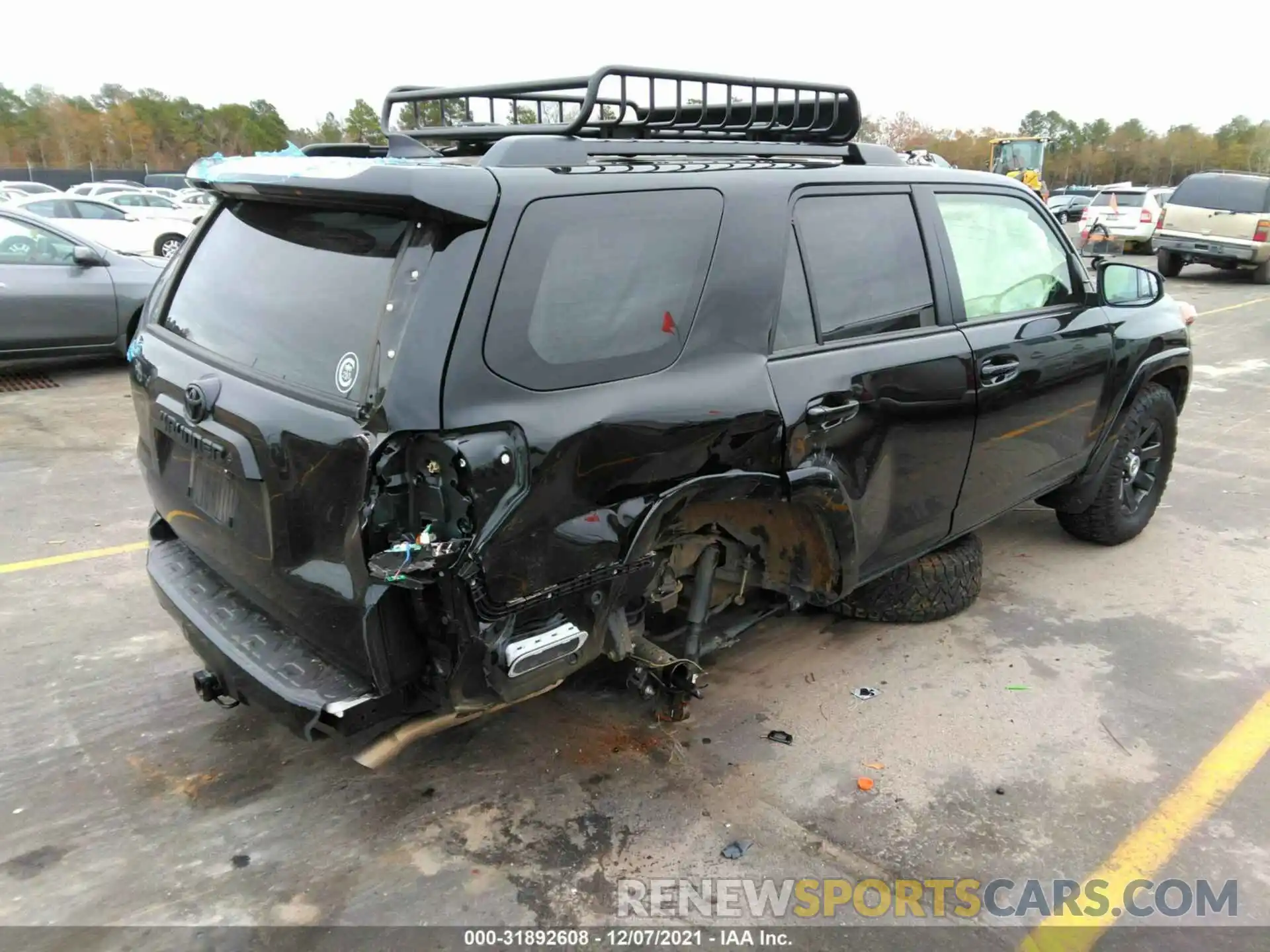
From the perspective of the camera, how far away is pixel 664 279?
8.75ft

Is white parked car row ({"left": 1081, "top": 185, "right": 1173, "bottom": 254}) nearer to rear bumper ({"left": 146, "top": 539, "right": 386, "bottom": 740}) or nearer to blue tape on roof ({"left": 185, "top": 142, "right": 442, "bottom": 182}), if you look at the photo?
blue tape on roof ({"left": 185, "top": 142, "right": 442, "bottom": 182})

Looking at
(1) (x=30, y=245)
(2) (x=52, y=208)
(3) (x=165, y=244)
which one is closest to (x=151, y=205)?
(2) (x=52, y=208)

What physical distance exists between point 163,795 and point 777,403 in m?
2.30

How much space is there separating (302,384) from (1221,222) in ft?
59.5

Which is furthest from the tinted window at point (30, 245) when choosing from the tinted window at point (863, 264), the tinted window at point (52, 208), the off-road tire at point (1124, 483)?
the tinted window at point (52, 208)

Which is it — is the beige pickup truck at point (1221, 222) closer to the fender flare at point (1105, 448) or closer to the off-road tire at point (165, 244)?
the fender flare at point (1105, 448)

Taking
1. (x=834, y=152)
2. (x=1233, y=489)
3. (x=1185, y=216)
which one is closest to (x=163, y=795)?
(x=834, y=152)

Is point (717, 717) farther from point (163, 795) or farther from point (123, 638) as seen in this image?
point (123, 638)

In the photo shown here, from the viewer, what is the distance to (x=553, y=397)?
236cm

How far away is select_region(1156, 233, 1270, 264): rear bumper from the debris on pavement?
1741cm

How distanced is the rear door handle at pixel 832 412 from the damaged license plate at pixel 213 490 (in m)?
1.75

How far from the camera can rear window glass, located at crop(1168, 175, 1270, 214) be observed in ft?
52.7

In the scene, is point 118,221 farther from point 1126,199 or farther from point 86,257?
point 1126,199
